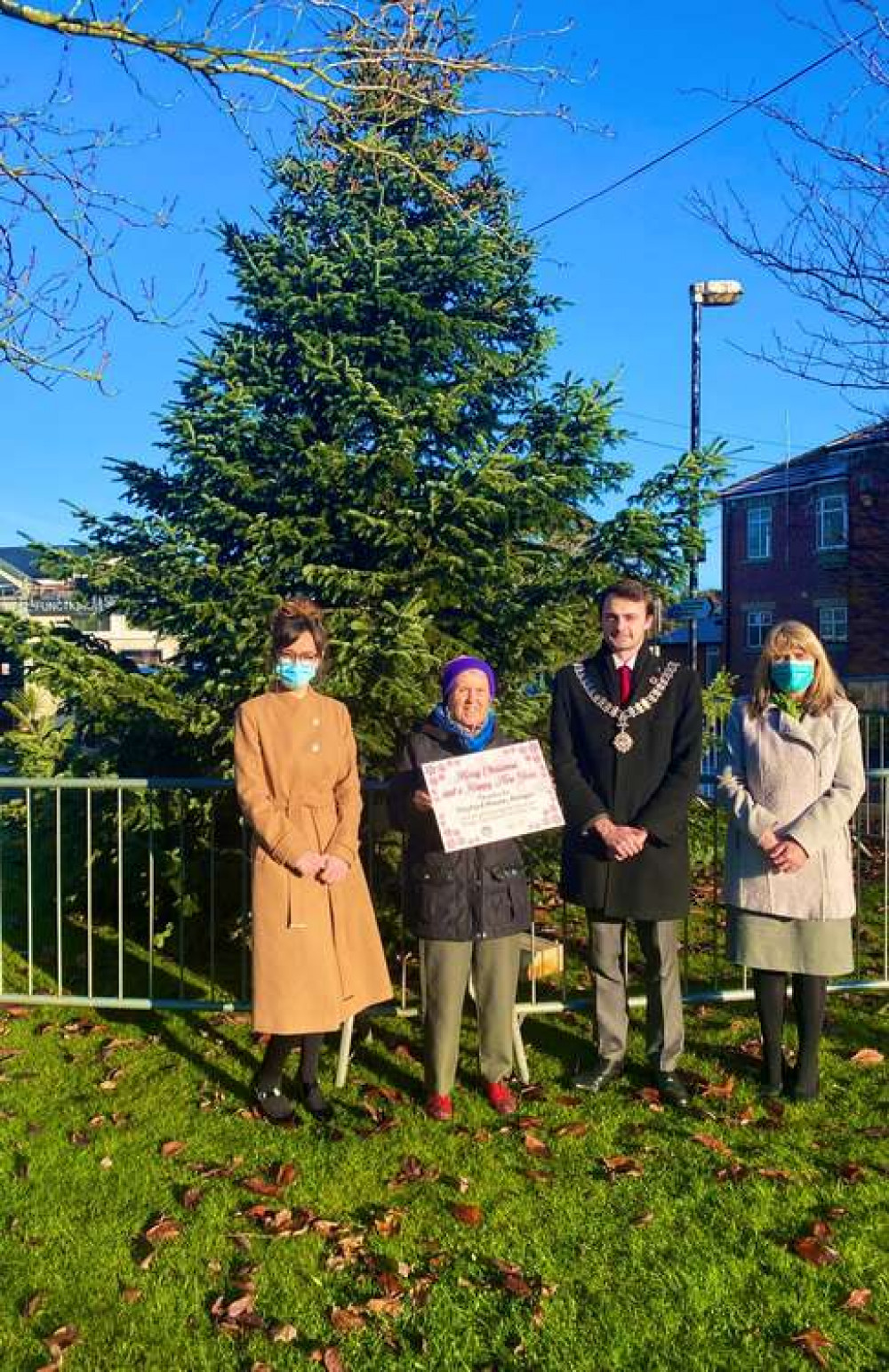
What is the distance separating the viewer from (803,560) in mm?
35531

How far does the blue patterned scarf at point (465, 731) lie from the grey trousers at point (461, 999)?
0.78 metres

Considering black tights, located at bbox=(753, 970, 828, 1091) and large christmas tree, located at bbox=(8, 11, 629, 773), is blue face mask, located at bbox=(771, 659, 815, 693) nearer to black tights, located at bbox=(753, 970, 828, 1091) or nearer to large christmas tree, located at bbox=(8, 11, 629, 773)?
black tights, located at bbox=(753, 970, 828, 1091)

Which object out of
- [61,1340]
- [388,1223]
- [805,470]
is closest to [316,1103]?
[388,1223]

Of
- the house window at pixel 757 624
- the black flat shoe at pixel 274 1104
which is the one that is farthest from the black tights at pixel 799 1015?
the house window at pixel 757 624

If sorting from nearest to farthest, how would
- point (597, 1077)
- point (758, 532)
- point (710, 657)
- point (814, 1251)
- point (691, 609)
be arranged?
point (814, 1251) < point (597, 1077) < point (691, 609) < point (758, 532) < point (710, 657)

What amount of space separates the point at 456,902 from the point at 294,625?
4.18ft

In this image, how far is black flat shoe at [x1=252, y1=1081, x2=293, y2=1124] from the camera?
14.5ft

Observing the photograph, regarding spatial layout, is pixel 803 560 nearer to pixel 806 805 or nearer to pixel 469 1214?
pixel 806 805

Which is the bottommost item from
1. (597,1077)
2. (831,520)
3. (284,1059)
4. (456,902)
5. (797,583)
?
(597,1077)

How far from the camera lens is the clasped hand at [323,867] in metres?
4.18

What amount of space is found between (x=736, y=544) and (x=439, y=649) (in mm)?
33725

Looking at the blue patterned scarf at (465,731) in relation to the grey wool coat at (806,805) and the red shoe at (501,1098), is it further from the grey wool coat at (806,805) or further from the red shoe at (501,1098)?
the red shoe at (501,1098)

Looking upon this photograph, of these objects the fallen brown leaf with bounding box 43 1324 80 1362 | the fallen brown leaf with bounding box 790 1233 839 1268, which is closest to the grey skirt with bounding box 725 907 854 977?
the fallen brown leaf with bounding box 790 1233 839 1268

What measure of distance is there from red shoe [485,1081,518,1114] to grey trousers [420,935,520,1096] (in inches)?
1.4
